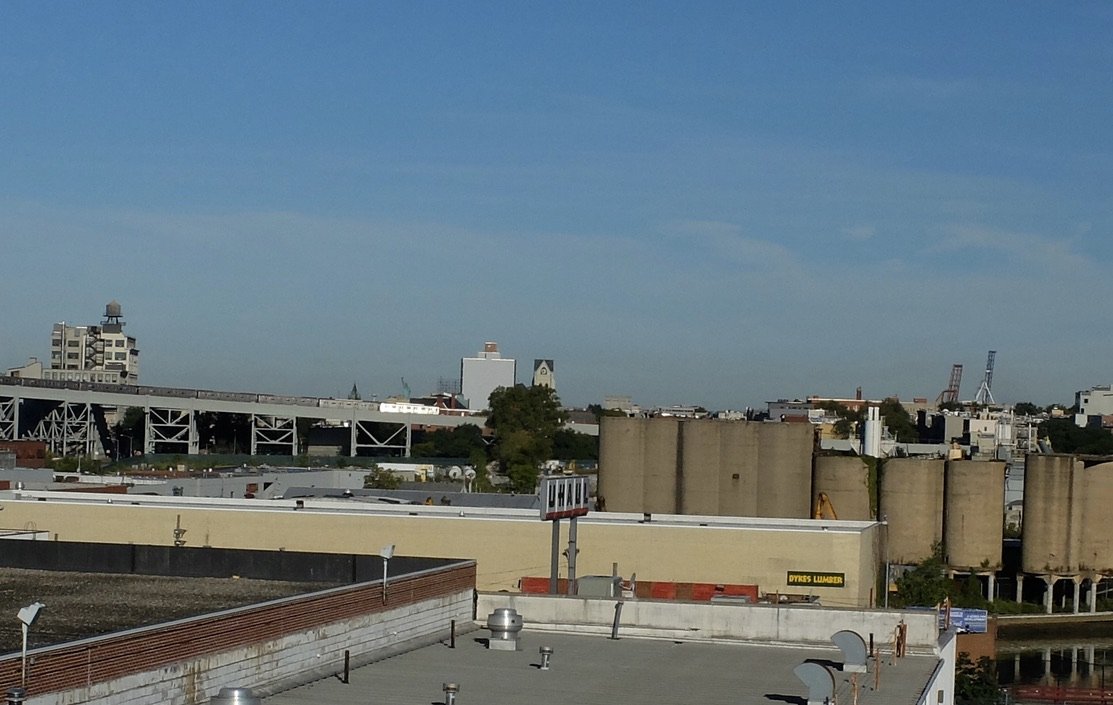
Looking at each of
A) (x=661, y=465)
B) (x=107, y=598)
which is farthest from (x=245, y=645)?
(x=661, y=465)

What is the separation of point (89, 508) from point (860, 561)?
85.5ft

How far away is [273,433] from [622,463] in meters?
90.3

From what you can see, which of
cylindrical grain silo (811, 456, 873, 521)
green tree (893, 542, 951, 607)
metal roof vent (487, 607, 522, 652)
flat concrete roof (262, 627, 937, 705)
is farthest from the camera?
cylindrical grain silo (811, 456, 873, 521)

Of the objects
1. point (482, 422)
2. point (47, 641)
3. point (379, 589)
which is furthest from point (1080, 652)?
point (482, 422)

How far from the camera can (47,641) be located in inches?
803

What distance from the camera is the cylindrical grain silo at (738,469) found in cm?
8644

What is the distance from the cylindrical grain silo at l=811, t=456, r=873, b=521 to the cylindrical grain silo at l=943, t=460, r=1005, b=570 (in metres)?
5.22

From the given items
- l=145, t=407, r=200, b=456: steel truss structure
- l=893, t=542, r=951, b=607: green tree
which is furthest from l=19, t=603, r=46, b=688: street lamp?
l=145, t=407, r=200, b=456: steel truss structure

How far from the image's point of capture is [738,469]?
3415 inches

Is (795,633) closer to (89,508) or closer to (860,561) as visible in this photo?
(860,561)

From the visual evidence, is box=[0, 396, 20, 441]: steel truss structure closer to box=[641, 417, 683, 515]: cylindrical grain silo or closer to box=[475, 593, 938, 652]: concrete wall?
box=[641, 417, 683, 515]: cylindrical grain silo

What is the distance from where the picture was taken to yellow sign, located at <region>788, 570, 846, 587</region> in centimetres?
5150

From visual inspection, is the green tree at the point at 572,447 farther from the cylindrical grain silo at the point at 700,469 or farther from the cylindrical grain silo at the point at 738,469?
the cylindrical grain silo at the point at 738,469

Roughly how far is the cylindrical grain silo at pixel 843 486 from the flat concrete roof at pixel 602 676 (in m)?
Result: 61.1
